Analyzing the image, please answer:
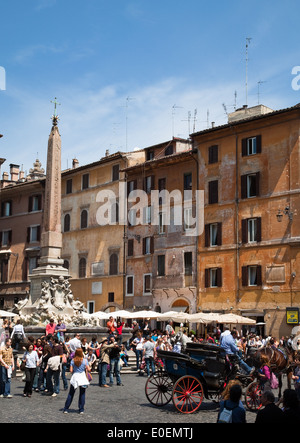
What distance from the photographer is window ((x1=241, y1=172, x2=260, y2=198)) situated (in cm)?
3538

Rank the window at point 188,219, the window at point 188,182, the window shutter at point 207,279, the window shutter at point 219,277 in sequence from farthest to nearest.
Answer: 1. the window at point 188,182
2. the window at point 188,219
3. the window shutter at point 207,279
4. the window shutter at point 219,277

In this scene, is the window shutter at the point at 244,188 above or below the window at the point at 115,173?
below

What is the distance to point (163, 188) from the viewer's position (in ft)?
136

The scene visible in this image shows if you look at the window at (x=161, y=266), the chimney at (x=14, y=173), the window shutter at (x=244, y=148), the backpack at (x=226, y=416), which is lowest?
the backpack at (x=226, y=416)

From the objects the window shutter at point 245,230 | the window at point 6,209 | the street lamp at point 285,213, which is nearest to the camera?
the street lamp at point 285,213

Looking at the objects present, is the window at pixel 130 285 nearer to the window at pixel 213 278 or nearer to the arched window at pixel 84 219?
the arched window at pixel 84 219

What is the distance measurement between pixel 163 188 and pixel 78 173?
9471mm

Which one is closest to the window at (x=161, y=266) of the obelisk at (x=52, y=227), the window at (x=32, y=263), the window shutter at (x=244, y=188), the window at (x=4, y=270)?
the window shutter at (x=244, y=188)

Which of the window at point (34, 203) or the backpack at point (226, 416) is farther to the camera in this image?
the window at point (34, 203)

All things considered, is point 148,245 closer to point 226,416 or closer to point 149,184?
point 149,184

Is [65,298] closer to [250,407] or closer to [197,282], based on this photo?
[250,407]

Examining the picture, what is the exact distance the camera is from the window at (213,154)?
38.0 metres

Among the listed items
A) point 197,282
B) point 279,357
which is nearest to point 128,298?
point 197,282

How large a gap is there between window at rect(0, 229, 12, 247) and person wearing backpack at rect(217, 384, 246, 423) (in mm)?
46850
